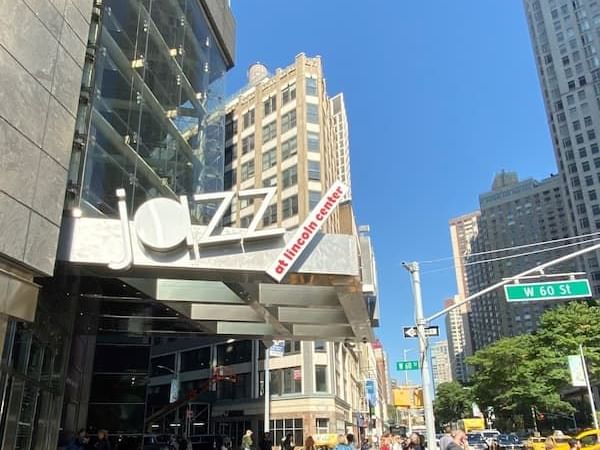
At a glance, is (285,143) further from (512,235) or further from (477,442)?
(512,235)

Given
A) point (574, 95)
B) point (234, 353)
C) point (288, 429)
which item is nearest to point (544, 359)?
point (288, 429)

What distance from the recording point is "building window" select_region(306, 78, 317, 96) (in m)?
59.8

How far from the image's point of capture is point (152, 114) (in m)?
16.8

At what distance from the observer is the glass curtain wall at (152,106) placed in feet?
42.9

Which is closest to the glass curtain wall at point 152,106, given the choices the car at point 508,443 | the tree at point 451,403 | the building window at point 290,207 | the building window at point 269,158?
the car at point 508,443

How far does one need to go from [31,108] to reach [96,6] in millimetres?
5050

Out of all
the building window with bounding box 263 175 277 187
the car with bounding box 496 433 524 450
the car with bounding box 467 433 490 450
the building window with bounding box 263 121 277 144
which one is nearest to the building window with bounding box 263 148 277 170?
the building window with bounding box 263 175 277 187

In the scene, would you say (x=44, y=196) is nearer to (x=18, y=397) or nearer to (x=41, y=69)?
(x=41, y=69)

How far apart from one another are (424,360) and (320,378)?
3474 centimetres

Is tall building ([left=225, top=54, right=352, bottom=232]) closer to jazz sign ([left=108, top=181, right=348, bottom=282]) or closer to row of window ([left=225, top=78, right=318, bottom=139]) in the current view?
row of window ([left=225, top=78, right=318, bottom=139])

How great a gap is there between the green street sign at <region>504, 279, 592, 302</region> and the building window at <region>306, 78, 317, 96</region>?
48.5 metres

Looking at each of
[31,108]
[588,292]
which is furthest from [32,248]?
[588,292]

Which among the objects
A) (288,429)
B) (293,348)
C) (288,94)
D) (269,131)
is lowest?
Result: (288,429)

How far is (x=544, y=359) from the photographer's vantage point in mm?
51125
